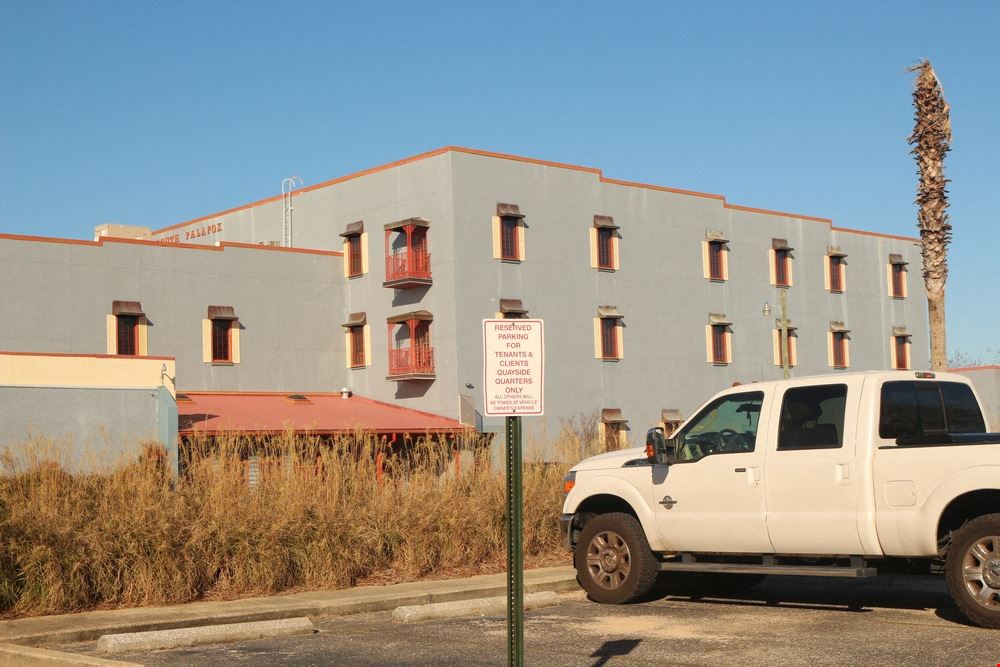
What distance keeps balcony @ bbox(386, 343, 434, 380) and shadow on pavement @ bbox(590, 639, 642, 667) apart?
33.7 m

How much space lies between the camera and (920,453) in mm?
11445

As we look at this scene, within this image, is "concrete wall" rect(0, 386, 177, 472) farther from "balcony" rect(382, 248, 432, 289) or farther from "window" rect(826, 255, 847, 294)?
"window" rect(826, 255, 847, 294)

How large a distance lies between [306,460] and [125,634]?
5.22m

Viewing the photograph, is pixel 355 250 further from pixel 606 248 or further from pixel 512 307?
pixel 606 248

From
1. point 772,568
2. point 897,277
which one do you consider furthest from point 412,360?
point 772,568

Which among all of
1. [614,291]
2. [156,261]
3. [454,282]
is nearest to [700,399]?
[614,291]

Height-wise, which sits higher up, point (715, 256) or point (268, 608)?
point (715, 256)

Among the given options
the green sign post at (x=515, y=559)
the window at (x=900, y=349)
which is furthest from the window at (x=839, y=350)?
the green sign post at (x=515, y=559)

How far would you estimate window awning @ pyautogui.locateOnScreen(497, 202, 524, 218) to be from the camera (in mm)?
45719

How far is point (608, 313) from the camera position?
4859cm

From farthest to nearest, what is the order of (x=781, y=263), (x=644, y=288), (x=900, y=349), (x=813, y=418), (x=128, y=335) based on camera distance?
1. (x=900, y=349)
2. (x=781, y=263)
3. (x=644, y=288)
4. (x=128, y=335)
5. (x=813, y=418)

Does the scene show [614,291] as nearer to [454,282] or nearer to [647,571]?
[454,282]

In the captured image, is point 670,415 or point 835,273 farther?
point 835,273

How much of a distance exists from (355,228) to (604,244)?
9.41m
